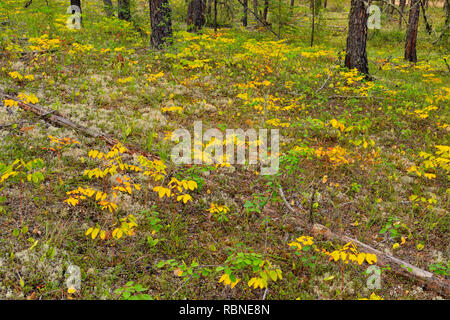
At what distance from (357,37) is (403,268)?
31.2 feet

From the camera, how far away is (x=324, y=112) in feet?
29.5

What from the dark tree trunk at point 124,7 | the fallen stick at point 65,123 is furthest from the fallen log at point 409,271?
the dark tree trunk at point 124,7

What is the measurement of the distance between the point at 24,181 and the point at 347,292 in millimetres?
5403

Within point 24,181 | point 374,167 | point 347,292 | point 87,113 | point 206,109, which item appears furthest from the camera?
point 206,109

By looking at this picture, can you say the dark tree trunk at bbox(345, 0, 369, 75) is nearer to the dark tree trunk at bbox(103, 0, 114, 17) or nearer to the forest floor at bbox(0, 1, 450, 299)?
the forest floor at bbox(0, 1, 450, 299)

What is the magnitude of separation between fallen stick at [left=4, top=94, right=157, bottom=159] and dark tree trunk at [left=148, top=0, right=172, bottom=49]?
631cm

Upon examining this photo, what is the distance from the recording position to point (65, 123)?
21.3 ft

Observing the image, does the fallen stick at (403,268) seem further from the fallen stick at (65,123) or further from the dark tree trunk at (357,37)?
the dark tree trunk at (357,37)

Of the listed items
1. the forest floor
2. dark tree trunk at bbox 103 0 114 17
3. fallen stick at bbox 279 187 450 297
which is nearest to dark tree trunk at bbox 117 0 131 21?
dark tree trunk at bbox 103 0 114 17

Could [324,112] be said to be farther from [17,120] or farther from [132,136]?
[17,120]

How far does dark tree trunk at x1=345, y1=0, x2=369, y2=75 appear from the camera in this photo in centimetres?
1054
